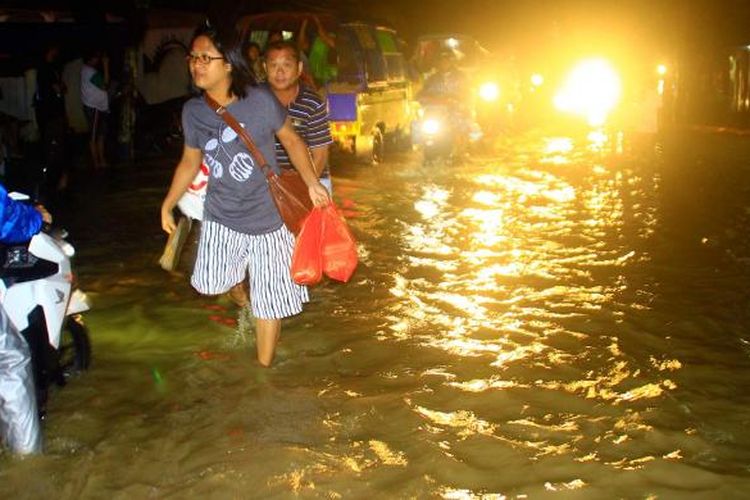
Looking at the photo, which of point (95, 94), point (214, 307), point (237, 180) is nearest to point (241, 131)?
point (237, 180)

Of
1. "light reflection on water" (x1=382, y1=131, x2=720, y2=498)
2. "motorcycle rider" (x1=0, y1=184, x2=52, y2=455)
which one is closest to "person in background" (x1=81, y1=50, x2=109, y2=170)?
"light reflection on water" (x1=382, y1=131, x2=720, y2=498)

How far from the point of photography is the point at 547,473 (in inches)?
144

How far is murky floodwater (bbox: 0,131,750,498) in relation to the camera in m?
3.67

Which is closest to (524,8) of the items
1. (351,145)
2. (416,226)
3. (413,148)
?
(413,148)

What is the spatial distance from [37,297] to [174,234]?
1.09 m

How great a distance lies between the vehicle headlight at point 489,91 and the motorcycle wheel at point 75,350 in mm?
13317

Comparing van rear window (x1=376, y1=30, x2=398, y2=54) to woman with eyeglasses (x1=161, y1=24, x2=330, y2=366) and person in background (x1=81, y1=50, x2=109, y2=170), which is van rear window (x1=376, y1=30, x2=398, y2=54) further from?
woman with eyeglasses (x1=161, y1=24, x2=330, y2=366)

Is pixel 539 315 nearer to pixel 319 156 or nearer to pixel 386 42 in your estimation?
pixel 319 156

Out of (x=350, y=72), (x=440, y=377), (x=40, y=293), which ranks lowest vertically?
(x=440, y=377)

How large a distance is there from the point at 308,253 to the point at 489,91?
1391cm

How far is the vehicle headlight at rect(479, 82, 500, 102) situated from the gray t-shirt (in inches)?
522

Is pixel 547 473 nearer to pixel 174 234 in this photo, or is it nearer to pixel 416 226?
pixel 174 234

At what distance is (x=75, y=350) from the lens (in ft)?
16.0

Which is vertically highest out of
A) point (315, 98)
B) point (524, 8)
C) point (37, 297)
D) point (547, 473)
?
point (524, 8)
